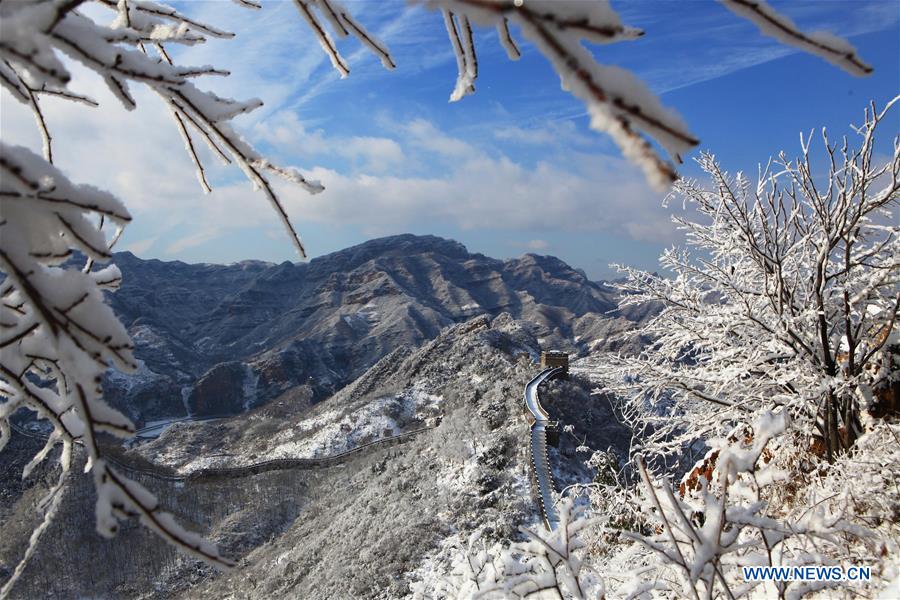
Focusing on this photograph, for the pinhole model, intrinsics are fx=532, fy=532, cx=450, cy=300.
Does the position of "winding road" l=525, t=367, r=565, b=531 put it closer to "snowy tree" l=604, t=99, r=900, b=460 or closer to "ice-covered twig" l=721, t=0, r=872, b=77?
"snowy tree" l=604, t=99, r=900, b=460

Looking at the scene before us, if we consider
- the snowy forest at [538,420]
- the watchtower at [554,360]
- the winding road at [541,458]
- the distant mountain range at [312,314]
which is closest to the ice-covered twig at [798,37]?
the snowy forest at [538,420]

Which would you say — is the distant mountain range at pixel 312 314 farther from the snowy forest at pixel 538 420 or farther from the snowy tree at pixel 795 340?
the snowy tree at pixel 795 340

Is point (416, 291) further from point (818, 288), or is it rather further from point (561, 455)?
point (818, 288)

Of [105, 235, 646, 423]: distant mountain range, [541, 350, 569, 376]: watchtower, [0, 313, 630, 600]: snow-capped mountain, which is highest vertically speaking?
[105, 235, 646, 423]: distant mountain range

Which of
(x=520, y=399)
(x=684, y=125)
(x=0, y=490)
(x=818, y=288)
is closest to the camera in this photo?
(x=684, y=125)

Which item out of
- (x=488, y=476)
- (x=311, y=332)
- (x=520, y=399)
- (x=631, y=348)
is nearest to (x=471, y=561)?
(x=488, y=476)

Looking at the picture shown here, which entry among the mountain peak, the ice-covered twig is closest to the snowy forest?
the ice-covered twig
